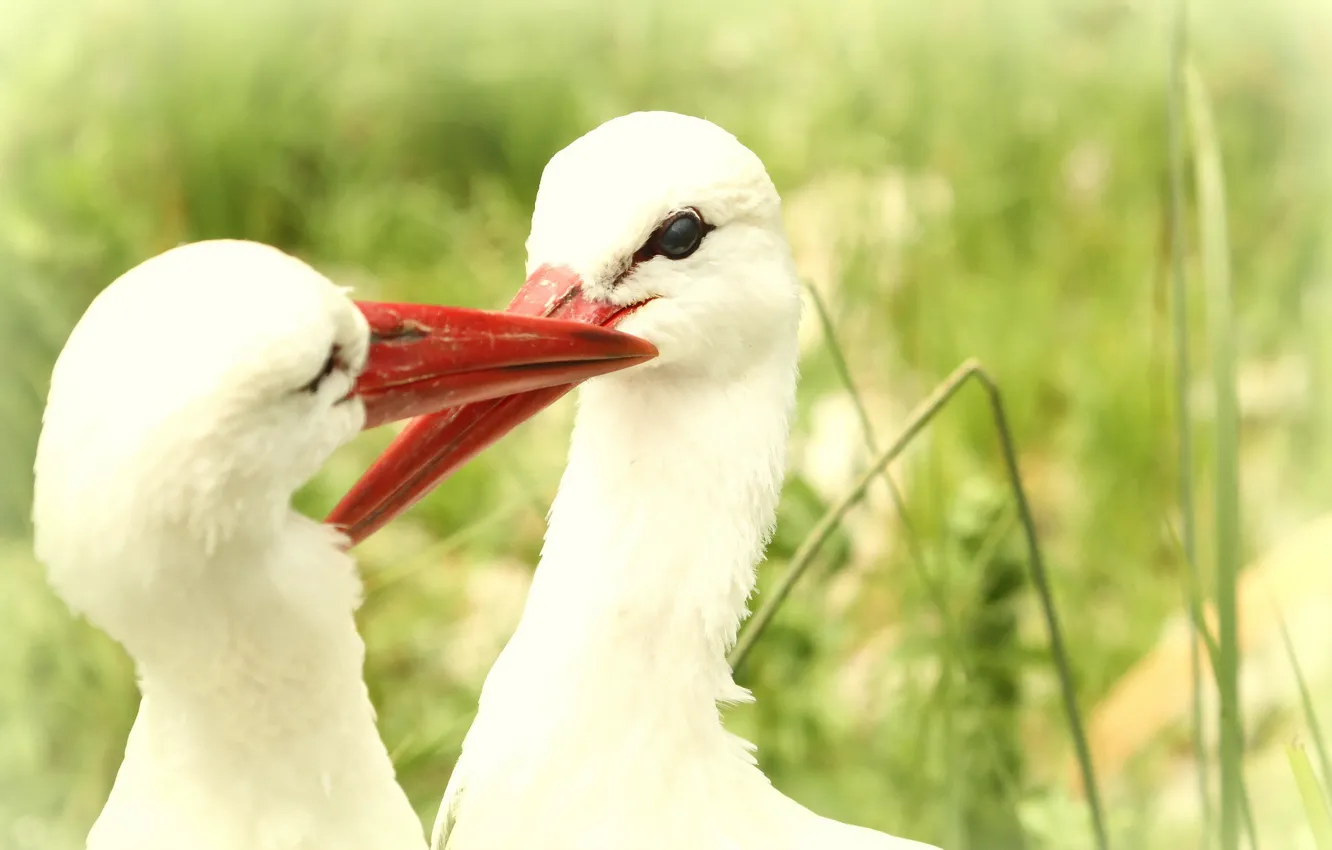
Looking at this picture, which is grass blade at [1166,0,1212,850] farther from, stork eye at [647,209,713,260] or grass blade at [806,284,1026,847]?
stork eye at [647,209,713,260]

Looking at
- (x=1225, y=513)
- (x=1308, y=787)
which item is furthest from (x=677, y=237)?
(x=1308, y=787)

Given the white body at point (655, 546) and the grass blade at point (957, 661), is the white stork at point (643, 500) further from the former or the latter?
the grass blade at point (957, 661)

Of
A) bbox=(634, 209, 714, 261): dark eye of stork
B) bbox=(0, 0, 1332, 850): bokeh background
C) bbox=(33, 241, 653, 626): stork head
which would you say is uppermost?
bbox=(634, 209, 714, 261): dark eye of stork

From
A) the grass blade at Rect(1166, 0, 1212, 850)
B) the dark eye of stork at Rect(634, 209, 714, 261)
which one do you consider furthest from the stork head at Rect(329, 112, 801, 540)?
the grass blade at Rect(1166, 0, 1212, 850)

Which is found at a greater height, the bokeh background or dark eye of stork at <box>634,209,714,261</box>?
dark eye of stork at <box>634,209,714,261</box>

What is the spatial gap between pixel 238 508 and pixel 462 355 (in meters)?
0.29

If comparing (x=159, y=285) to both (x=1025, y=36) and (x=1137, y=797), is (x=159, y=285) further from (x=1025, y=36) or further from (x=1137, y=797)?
(x=1025, y=36)

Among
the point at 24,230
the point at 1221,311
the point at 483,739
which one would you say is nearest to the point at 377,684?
the point at 24,230

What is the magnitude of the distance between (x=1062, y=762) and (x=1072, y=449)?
36.6 inches

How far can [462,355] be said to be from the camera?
4.79 feet

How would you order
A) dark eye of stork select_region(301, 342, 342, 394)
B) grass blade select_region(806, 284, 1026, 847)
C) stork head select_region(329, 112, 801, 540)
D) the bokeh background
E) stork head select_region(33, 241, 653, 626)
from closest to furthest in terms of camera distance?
1. stork head select_region(33, 241, 653, 626)
2. dark eye of stork select_region(301, 342, 342, 394)
3. stork head select_region(329, 112, 801, 540)
4. grass blade select_region(806, 284, 1026, 847)
5. the bokeh background

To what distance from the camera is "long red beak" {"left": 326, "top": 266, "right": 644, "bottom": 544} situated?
5.07 ft

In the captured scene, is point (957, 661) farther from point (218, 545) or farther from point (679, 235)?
point (218, 545)

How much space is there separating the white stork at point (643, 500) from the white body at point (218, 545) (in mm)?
188
